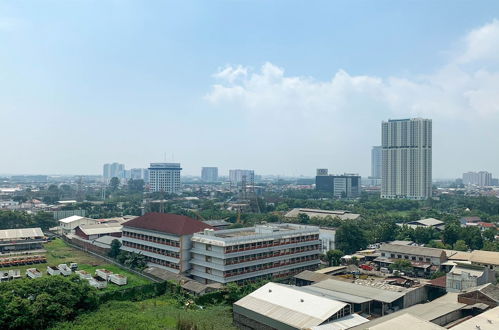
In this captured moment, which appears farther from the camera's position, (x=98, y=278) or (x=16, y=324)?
(x=98, y=278)

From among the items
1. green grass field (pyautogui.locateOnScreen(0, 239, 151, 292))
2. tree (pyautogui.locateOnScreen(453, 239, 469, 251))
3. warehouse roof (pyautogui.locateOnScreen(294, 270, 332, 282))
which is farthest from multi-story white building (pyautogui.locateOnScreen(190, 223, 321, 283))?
tree (pyautogui.locateOnScreen(453, 239, 469, 251))

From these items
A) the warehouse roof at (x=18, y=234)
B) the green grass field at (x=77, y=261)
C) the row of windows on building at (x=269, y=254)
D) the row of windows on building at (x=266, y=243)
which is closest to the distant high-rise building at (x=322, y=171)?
the green grass field at (x=77, y=261)

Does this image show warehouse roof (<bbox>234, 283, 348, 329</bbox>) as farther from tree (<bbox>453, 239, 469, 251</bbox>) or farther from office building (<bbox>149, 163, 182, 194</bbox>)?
office building (<bbox>149, 163, 182, 194</bbox>)

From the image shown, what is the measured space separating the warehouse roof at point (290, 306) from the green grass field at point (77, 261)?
918cm

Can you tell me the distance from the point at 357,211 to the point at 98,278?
42338 mm

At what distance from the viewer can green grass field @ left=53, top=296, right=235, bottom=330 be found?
1688 cm

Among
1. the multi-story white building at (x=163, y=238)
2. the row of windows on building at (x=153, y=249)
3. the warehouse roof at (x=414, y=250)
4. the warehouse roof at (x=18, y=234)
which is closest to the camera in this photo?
the multi-story white building at (x=163, y=238)

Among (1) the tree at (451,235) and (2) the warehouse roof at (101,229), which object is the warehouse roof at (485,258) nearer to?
(1) the tree at (451,235)

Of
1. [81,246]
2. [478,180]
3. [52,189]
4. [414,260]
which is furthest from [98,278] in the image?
[478,180]

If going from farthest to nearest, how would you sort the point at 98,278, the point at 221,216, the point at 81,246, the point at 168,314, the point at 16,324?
the point at 221,216
the point at 81,246
the point at 98,278
the point at 168,314
the point at 16,324

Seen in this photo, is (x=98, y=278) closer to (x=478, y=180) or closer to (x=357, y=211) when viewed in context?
(x=357, y=211)

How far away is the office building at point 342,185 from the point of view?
108 m

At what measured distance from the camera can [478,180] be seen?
177 m

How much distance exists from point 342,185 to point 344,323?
3781 inches
